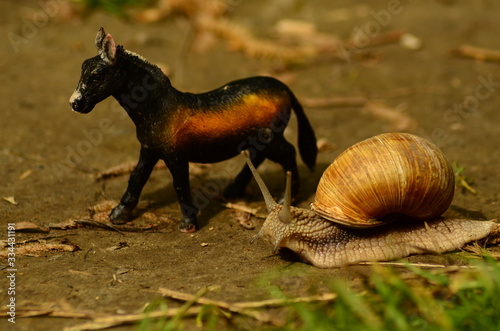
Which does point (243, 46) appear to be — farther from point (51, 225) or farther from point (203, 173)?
point (51, 225)

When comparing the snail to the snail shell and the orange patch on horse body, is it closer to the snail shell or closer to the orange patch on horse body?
the snail shell

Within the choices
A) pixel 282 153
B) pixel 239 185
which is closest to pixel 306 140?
pixel 282 153

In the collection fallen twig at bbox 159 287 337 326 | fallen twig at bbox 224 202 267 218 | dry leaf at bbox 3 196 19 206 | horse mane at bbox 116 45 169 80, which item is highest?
horse mane at bbox 116 45 169 80

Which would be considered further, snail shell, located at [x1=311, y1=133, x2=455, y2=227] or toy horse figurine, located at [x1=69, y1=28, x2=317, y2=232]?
toy horse figurine, located at [x1=69, y1=28, x2=317, y2=232]

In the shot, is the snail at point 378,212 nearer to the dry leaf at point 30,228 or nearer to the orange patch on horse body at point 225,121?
the orange patch on horse body at point 225,121

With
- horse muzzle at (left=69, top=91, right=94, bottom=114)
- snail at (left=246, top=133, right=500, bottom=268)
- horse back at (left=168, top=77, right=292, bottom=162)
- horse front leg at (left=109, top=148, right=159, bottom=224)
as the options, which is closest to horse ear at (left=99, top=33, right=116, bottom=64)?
horse muzzle at (left=69, top=91, right=94, bottom=114)

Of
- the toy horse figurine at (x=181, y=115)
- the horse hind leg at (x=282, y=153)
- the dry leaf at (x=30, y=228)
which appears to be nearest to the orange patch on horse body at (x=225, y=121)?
the toy horse figurine at (x=181, y=115)

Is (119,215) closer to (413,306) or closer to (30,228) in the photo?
(30,228)
